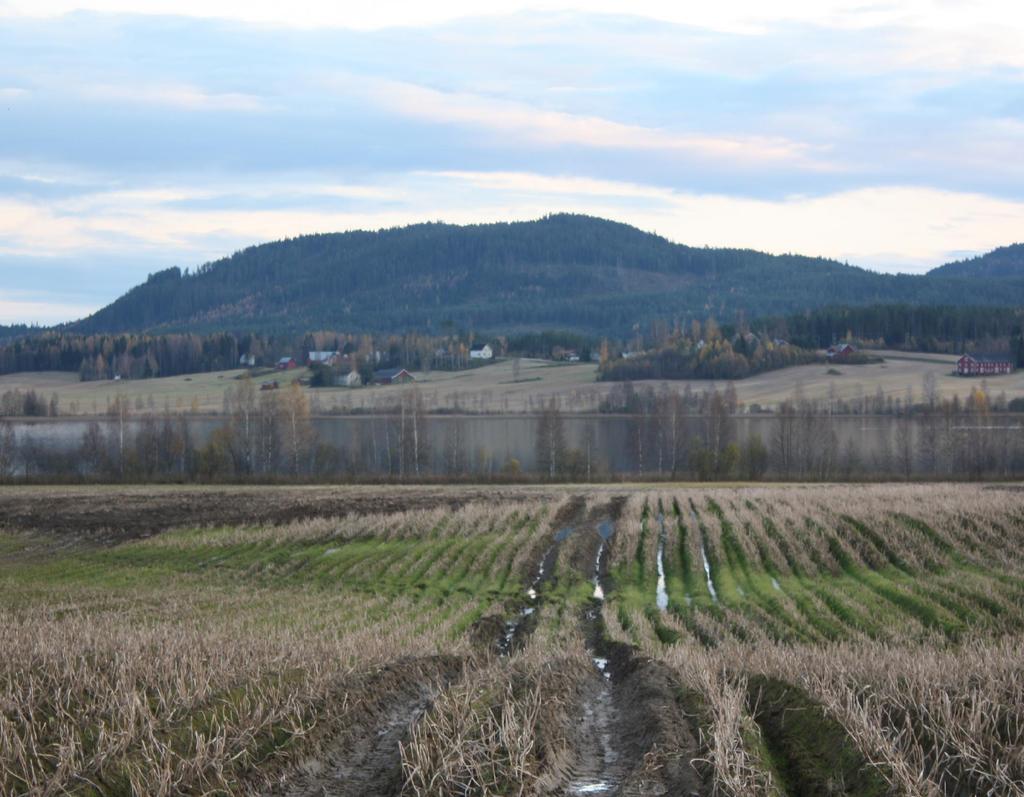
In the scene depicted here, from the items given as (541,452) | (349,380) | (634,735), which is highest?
(349,380)

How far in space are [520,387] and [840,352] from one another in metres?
46.9

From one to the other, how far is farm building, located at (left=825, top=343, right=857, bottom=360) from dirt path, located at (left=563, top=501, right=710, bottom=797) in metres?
133

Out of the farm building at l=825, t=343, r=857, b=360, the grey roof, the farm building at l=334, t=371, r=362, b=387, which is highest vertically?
the farm building at l=825, t=343, r=857, b=360

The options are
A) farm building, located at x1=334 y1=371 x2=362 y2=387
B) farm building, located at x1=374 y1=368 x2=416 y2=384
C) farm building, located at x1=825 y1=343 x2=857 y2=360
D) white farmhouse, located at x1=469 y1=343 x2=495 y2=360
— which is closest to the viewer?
farm building, located at x1=825 y1=343 x2=857 y2=360

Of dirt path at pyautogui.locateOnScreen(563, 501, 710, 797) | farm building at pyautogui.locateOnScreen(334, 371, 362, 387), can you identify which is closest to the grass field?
farm building at pyautogui.locateOnScreen(334, 371, 362, 387)

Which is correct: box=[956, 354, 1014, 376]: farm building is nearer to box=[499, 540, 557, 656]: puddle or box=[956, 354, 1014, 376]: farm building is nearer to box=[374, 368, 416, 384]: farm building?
box=[374, 368, 416, 384]: farm building

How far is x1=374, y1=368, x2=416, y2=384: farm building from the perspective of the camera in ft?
485

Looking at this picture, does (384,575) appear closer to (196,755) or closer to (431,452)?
(196,755)

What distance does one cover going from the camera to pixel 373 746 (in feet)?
33.6

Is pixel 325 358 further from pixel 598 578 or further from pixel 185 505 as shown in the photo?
pixel 598 578

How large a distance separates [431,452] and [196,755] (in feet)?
218

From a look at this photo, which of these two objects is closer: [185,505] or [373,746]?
[373,746]

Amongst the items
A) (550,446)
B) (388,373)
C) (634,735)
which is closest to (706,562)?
(634,735)

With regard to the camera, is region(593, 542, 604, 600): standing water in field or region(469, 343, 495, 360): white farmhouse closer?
region(593, 542, 604, 600): standing water in field
